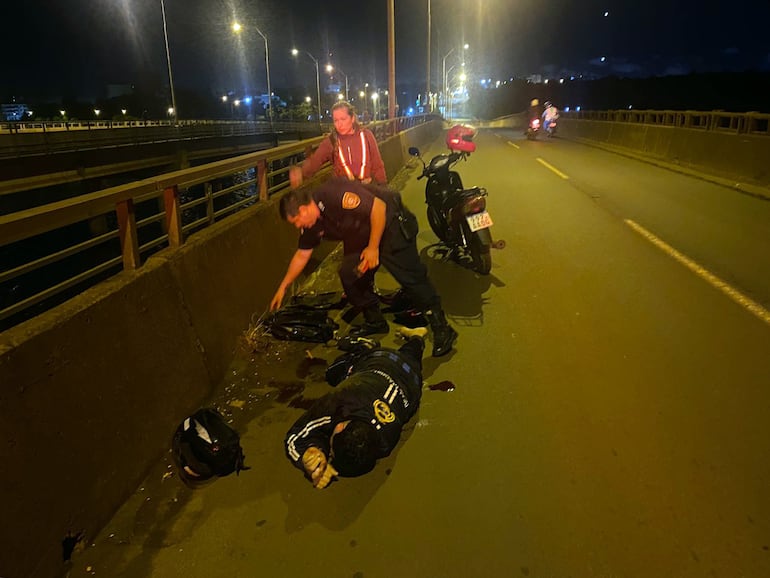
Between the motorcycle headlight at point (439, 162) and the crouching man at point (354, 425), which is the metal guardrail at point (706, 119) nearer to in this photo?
the motorcycle headlight at point (439, 162)

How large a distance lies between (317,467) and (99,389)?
3.80 ft

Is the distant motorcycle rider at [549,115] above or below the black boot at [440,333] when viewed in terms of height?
above

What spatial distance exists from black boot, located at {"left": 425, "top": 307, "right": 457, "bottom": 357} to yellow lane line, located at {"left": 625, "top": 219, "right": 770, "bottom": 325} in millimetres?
2811

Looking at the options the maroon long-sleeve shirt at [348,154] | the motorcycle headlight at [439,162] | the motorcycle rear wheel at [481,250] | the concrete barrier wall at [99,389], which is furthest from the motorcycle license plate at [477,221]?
the concrete barrier wall at [99,389]

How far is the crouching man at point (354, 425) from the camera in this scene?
310 centimetres

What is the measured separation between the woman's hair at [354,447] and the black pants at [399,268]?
67.8 inches

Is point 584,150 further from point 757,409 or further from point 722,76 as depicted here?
point 722,76

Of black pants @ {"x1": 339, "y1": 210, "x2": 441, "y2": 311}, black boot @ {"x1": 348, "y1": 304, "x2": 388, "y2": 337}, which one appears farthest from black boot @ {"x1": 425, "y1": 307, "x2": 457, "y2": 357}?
black boot @ {"x1": 348, "y1": 304, "x2": 388, "y2": 337}

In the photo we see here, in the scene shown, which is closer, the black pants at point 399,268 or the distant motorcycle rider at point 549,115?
the black pants at point 399,268

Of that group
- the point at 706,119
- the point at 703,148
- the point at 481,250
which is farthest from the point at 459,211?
the point at 706,119

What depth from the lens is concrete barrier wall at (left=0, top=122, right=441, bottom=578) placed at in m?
2.45

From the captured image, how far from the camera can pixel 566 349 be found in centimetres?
488

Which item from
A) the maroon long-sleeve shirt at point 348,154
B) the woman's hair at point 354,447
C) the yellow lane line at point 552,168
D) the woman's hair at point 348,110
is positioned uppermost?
the woman's hair at point 348,110

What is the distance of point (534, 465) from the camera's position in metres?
3.32
